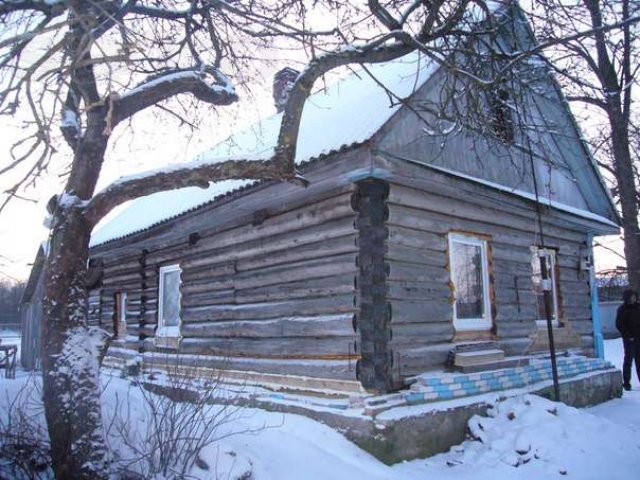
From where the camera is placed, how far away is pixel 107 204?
14.3ft

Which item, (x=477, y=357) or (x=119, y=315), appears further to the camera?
(x=119, y=315)

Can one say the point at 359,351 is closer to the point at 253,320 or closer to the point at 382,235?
the point at 382,235

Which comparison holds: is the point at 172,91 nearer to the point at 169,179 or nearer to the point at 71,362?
the point at 169,179

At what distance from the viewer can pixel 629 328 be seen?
31.8ft

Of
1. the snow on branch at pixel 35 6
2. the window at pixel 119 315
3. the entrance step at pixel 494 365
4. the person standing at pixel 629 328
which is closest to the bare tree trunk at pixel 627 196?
the person standing at pixel 629 328

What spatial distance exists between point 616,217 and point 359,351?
6.56 meters

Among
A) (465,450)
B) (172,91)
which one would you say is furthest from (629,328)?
(172,91)

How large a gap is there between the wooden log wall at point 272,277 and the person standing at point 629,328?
5.96 meters

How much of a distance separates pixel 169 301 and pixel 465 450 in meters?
6.36

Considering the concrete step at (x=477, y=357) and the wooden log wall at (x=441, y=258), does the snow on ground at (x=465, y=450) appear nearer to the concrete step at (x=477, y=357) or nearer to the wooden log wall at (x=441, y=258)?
the concrete step at (x=477, y=357)

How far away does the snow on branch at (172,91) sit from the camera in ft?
15.8

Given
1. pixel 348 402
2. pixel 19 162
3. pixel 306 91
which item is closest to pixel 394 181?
pixel 306 91

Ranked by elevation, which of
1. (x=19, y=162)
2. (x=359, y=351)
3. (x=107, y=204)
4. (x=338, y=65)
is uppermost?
(x=338, y=65)

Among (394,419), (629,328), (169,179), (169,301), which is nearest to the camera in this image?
(169,179)
